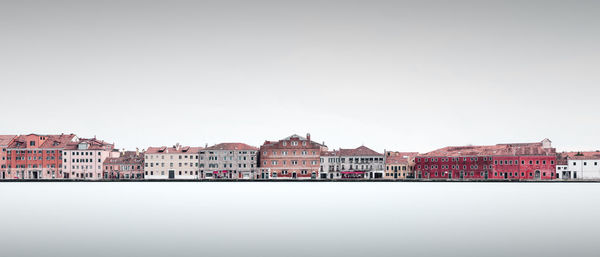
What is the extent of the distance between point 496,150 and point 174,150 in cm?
6266

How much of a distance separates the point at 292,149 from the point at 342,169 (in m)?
10.6

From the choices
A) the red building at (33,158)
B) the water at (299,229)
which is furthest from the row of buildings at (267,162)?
the water at (299,229)

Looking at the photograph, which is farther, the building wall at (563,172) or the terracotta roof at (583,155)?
the building wall at (563,172)

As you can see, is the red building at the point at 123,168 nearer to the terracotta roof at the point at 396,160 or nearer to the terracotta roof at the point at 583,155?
the terracotta roof at the point at 396,160

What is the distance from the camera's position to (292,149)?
372ft

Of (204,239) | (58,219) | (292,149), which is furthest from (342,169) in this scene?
(204,239)

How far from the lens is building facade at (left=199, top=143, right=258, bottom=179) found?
4604 inches

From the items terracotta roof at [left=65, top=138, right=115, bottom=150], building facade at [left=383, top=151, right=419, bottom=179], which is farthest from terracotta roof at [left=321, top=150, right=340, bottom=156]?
terracotta roof at [left=65, top=138, right=115, bottom=150]

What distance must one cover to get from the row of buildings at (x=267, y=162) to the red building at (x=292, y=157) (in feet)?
0.63

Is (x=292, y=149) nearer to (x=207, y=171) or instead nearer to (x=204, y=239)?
(x=207, y=171)

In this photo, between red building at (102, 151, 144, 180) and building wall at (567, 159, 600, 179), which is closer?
building wall at (567, 159, 600, 179)

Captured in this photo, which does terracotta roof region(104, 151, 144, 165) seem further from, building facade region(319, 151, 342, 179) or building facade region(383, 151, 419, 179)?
building facade region(383, 151, 419, 179)

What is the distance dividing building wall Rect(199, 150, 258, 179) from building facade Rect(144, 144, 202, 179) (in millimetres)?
1755

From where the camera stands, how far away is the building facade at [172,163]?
11888 cm
